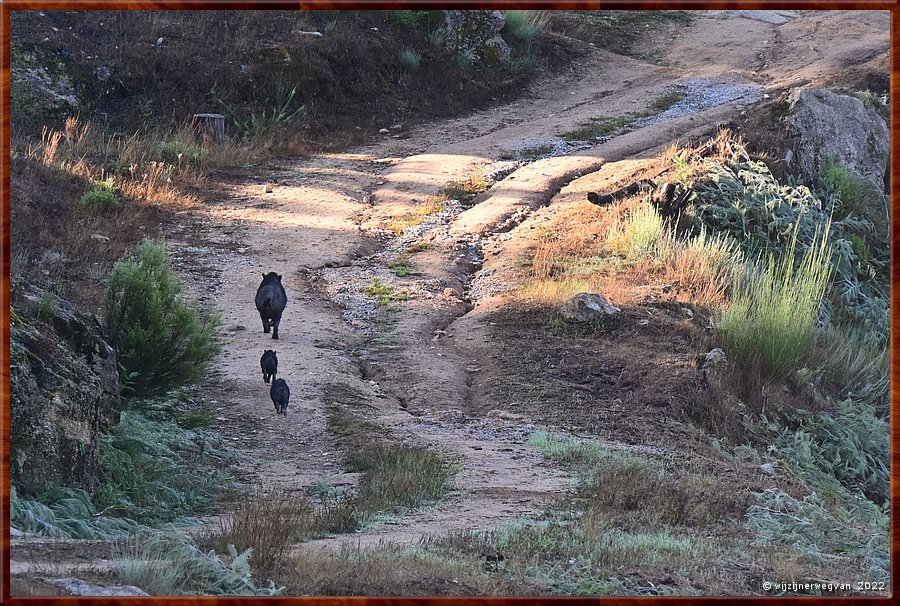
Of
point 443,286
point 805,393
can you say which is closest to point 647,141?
point 443,286

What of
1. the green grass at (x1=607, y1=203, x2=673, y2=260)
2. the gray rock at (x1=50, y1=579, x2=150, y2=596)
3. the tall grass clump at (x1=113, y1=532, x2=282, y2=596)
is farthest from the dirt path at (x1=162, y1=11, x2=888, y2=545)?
the green grass at (x1=607, y1=203, x2=673, y2=260)

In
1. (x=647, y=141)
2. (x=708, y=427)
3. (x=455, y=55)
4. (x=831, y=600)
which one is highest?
(x=455, y=55)

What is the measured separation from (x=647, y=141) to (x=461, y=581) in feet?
49.9

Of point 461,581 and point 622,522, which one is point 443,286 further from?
point 461,581

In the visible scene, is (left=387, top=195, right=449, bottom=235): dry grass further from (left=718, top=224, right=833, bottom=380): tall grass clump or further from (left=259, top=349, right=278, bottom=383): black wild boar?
(left=259, top=349, right=278, bottom=383): black wild boar

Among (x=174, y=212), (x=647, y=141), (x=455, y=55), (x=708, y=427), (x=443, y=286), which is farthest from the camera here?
(x=455, y=55)

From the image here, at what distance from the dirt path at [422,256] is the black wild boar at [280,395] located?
81 mm

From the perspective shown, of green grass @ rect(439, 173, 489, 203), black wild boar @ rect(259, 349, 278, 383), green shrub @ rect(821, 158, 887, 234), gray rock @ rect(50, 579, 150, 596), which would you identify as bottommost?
black wild boar @ rect(259, 349, 278, 383)

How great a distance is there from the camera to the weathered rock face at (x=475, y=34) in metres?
22.6

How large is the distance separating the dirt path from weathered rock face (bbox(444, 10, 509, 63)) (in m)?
1.41

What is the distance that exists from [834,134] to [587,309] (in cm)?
832

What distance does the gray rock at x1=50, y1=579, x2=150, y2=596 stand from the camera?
144 inches

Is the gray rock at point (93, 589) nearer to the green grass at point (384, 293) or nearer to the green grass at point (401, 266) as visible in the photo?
the green grass at point (384, 293)

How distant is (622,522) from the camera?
5.94m
